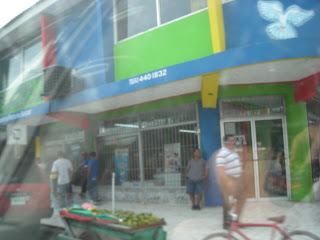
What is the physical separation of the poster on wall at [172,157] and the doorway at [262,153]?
4.90 ft

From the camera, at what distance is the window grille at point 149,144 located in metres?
8.70

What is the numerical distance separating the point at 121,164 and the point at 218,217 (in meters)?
4.33

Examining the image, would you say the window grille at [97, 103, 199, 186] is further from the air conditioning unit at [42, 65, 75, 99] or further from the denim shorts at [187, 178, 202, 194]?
the air conditioning unit at [42, 65, 75, 99]

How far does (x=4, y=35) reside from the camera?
1441 cm

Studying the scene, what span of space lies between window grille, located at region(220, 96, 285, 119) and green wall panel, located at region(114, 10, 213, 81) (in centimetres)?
147

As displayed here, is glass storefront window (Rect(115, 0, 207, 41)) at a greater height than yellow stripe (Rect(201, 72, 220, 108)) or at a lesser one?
greater

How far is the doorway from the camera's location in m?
7.92

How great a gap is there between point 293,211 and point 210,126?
277cm

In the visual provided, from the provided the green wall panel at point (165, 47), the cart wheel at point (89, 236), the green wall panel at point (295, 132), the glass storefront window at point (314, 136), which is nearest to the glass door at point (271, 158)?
the green wall panel at point (295, 132)

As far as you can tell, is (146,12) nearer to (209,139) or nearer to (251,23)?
(251,23)

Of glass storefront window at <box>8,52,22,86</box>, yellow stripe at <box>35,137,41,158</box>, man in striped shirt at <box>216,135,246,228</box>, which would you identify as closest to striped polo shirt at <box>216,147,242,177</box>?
man in striped shirt at <box>216,135,246,228</box>

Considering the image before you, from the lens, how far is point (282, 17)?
7.09m

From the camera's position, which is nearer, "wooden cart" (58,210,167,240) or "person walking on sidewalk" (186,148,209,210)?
"wooden cart" (58,210,167,240)

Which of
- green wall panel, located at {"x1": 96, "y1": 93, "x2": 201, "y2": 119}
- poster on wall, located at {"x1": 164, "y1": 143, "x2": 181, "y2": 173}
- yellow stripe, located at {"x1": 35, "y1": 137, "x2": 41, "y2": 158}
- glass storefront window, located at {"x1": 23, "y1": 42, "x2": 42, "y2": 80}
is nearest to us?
green wall panel, located at {"x1": 96, "y1": 93, "x2": 201, "y2": 119}
